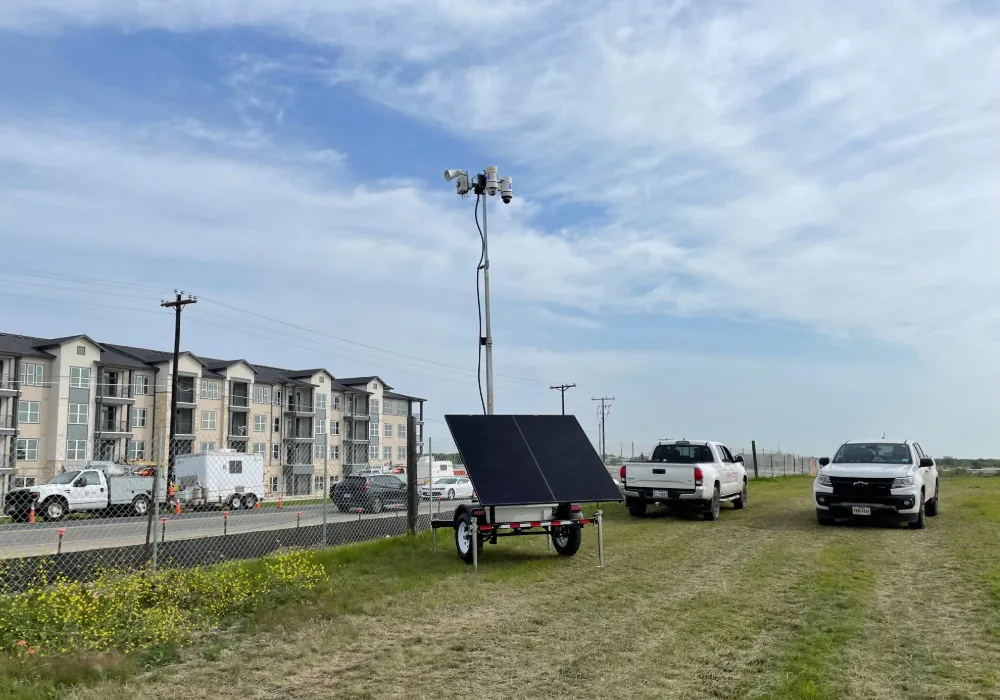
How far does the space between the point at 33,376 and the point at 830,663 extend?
60930mm

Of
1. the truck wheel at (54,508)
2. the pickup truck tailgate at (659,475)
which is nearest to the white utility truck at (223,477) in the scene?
the truck wheel at (54,508)

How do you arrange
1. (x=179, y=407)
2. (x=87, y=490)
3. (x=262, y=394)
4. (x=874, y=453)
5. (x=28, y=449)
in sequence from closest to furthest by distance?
(x=874, y=453) < (x=87, y=490) < (x=28, y=449) < (x=179, y=407) < (x=262, y=394)

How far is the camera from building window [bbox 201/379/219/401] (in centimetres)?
6771

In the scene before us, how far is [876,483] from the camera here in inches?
594

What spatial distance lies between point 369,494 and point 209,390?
50.3 metres

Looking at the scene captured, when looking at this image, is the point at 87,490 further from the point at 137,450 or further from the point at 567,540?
the point at 137,450

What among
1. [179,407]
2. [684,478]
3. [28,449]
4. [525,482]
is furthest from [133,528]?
[179,407]

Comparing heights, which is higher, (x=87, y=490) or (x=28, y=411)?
(x=28, y=411)

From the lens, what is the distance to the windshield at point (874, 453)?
1619 centimetres

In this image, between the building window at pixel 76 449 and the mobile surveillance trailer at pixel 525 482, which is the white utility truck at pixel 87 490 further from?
the building window at pixel 76 449

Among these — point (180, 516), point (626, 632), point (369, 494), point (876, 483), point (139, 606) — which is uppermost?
point (876, 483)

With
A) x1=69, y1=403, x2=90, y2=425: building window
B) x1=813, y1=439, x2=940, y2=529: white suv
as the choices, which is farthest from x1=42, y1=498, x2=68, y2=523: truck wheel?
x1=69, y1=403, x2=90, y2=425: building window

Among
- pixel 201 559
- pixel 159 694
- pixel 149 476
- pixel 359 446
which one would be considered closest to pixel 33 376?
pixel 149 476

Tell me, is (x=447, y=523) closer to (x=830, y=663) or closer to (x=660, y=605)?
(x=660, y=605)
